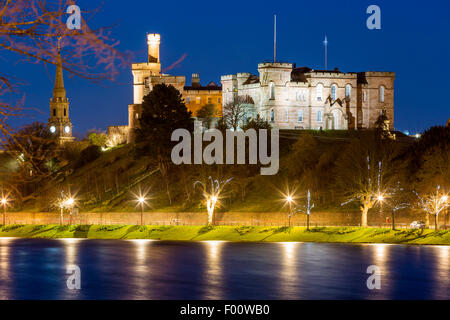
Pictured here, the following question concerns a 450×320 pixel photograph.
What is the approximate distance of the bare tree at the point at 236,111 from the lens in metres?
113

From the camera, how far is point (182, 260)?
61.6m

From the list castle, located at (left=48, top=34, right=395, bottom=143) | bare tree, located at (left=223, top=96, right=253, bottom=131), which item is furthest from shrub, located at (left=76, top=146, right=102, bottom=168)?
bare tree, located at (left=223, top=96, right=253, bottom=131)

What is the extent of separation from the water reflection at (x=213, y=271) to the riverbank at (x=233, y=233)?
9.42 ft

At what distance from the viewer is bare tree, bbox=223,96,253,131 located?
11319cm

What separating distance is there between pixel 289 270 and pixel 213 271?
248 inches

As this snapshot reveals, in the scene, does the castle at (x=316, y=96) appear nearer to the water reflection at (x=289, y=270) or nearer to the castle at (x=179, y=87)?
the castle at (x=179, y=87)

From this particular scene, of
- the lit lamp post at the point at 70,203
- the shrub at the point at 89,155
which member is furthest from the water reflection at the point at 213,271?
the shrub at the point at 89,155

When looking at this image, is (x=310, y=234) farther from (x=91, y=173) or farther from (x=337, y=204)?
(x=91, y=173)

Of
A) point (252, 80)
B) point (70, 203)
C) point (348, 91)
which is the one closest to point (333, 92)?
point (348, 91)

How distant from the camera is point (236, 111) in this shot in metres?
113

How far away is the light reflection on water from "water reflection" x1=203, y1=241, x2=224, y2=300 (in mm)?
72

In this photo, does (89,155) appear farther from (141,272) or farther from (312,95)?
(141,272)

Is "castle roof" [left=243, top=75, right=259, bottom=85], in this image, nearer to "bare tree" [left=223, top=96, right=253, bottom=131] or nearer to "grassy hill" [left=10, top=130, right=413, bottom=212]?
"bare tree" [left=223, top=96, right=253, bottom=131]
